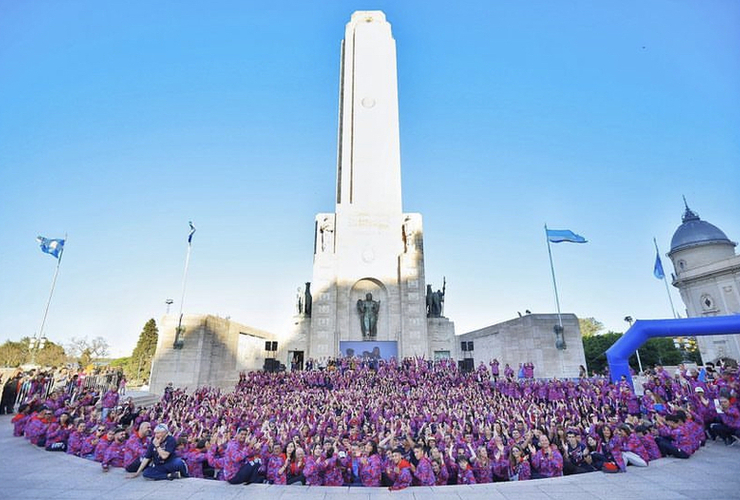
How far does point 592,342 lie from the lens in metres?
43.3

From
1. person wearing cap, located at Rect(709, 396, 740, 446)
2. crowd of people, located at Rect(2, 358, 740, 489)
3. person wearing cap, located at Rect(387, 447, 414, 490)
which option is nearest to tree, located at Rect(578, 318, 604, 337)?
crowd of people, located at Rect(2, 358, 740, 489)

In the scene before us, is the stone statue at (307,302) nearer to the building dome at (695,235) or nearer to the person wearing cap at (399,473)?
the person wearing cap at (399,473)

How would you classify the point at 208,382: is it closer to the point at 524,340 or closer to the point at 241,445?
the point at 241,445

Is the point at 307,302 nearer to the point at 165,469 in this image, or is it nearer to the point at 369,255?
the point at 369,255

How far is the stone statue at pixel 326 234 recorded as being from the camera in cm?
2630

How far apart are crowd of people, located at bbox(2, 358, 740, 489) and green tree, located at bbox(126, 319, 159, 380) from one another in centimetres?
3761

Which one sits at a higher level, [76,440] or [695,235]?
[695,235]

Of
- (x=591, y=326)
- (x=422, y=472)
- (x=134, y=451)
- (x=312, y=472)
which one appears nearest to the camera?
(x=422, y=472)

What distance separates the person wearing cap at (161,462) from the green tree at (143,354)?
152ft

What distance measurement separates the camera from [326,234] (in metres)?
26.5

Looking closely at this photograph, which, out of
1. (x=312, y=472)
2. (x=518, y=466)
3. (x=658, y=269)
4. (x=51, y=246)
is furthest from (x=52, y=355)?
(x=658, y=269)

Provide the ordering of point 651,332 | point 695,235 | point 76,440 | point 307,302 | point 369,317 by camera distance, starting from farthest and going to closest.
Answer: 1. point 695,235
2. point 307,302
3. point 369,317
4. point 651,332
5. point 76,440

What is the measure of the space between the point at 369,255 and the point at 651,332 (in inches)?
652

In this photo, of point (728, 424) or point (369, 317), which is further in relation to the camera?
point (369, 317)
